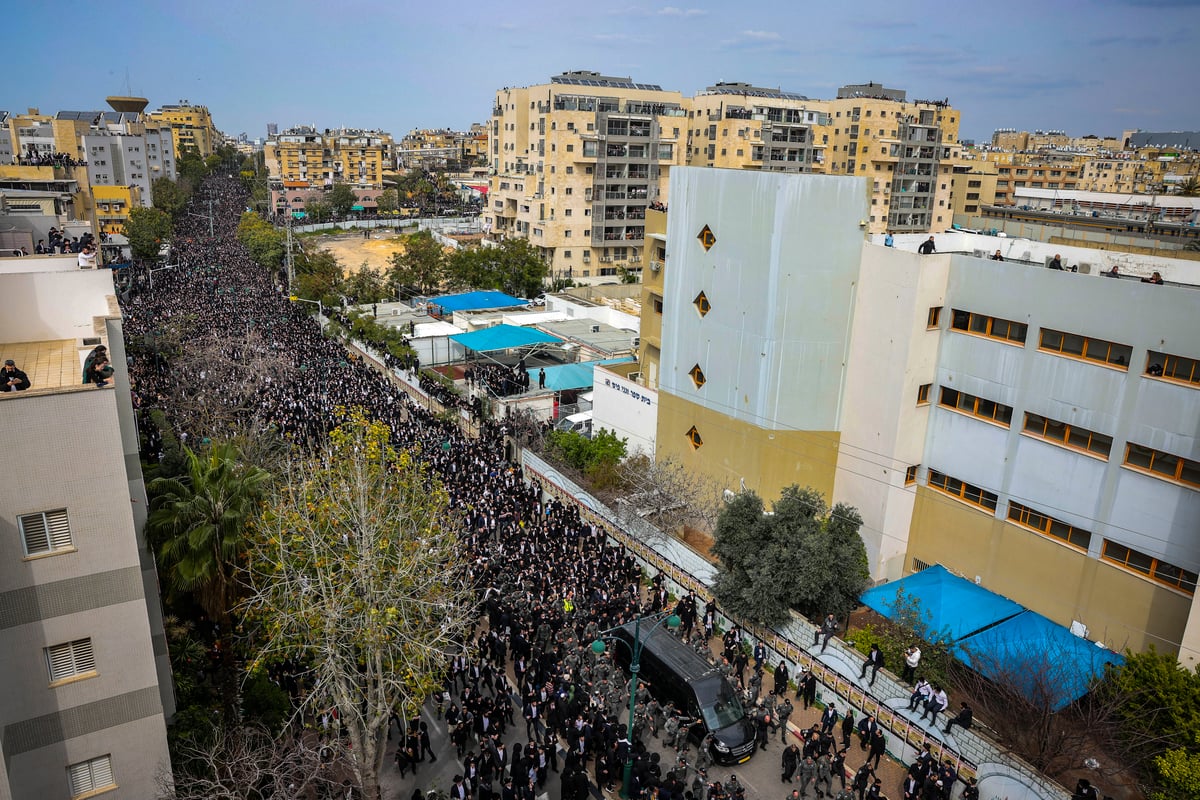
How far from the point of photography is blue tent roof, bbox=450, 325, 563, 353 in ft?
115

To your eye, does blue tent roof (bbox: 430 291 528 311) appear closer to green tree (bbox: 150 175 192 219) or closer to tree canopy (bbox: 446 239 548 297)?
tree canopy (bbox: 446 239 548 297)

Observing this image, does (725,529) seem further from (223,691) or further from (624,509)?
(223,691)

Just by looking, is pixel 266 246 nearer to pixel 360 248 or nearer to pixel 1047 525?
pixel 360 248

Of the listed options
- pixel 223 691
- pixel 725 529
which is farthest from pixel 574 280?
pixel 223 691

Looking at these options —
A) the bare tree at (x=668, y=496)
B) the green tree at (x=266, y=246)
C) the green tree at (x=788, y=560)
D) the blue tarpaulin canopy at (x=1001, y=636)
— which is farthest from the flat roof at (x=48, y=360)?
the green tree at (x=266, y=246)

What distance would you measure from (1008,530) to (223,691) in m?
17.0

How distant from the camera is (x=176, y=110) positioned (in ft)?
541

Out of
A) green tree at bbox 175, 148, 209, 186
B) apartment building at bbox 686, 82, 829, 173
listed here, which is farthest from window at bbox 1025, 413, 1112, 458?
green tree at bbox 175, 148, 209, 186

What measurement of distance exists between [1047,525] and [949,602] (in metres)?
2.96

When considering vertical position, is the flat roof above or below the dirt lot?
above

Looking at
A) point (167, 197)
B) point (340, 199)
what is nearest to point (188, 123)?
point (340, 199)

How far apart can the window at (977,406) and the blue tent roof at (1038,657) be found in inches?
177

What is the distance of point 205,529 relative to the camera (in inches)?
548

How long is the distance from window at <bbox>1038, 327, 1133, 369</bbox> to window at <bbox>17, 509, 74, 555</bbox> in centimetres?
1852
